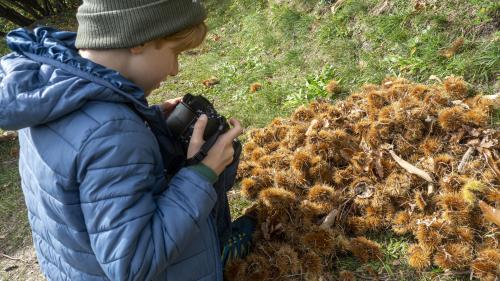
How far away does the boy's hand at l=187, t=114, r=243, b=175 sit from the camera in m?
2.10

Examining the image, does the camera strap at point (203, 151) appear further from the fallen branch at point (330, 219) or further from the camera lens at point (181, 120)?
the fallen branch at point (330, 219)

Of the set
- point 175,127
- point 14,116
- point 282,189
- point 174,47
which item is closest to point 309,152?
point 282,189

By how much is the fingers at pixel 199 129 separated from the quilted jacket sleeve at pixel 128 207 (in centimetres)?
29

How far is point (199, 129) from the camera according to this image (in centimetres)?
218

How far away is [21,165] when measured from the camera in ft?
7.53

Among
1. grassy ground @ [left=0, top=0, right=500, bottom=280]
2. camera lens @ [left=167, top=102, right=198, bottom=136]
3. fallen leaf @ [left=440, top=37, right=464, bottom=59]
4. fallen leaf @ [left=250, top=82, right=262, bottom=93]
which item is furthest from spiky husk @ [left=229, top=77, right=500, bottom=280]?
fallen leaf @ [left=250, top=82, right=262, bottom=93]

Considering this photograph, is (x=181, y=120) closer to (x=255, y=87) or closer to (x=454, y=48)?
(x=454, y=48)

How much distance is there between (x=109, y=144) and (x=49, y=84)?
0.34 m

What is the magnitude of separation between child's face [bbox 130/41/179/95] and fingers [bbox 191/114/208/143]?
10.7 inches

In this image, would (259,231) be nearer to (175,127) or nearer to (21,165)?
(175,127)

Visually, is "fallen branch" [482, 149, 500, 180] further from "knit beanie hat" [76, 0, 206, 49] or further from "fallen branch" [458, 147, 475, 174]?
"knit beanie hat" [76, 0, 206, 49]

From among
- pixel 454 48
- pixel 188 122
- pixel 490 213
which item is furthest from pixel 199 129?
pixel 454 48

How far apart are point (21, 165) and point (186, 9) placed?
3.83 feet

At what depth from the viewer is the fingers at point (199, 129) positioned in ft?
7.09
